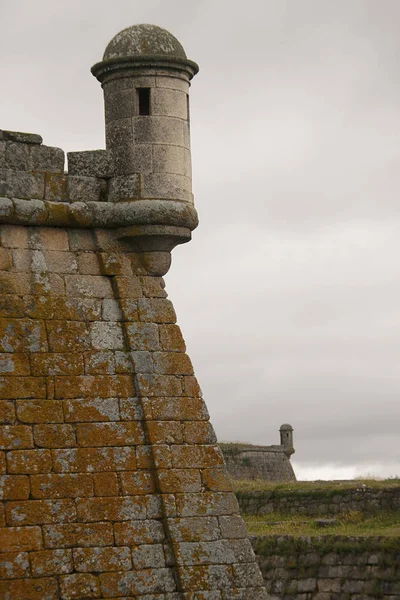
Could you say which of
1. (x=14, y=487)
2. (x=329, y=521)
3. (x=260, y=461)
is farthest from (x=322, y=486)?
(x=260, y=461)

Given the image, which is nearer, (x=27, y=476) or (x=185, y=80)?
(x=27, y=476)

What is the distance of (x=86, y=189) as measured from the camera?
1462cm

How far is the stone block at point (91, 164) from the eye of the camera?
14.6m

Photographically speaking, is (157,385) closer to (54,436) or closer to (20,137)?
(54,436)

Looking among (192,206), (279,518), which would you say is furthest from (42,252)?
(279,518)

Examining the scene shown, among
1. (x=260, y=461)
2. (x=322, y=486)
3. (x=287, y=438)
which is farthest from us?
(x=287, y=438)

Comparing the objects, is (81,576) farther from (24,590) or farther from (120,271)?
(120,271)

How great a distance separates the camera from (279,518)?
83.1 ft

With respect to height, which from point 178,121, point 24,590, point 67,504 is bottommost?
point 24,590

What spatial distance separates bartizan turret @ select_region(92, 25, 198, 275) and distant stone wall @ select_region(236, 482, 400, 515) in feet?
34.5

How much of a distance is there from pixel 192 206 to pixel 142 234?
727 millimetres

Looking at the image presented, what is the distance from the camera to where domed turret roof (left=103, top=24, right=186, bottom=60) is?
48.3ft

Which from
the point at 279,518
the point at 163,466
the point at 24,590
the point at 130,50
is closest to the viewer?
the point at 24,590

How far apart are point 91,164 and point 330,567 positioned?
9052 mm
